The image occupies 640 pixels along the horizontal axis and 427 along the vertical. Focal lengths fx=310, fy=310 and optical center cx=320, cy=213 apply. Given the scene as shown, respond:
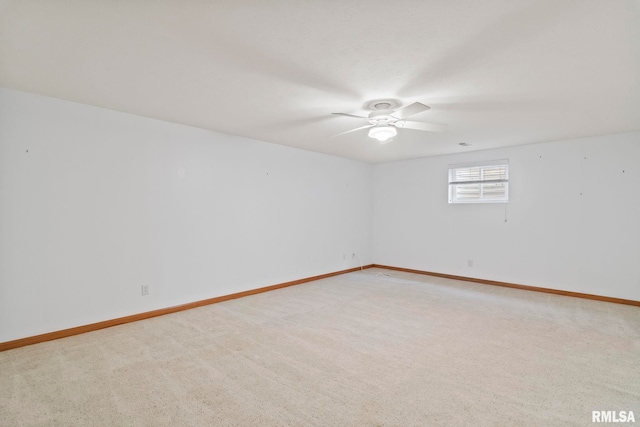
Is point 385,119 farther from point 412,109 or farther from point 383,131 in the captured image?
point 412,109

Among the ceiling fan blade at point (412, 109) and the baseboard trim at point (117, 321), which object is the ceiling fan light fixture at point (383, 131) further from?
the baseboard trim at point (117, 321)

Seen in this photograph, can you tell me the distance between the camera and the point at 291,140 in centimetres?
485

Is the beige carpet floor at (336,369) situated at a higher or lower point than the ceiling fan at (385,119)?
lower

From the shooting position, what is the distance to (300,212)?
18.3 ft

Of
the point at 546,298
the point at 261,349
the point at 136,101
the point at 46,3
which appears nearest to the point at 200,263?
the point at 261,349

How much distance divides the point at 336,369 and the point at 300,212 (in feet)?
11.0

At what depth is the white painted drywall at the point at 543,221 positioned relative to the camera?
430cm

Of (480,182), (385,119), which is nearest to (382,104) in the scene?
(385,119)

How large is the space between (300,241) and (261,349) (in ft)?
9.29

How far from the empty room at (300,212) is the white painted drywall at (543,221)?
0.11ft

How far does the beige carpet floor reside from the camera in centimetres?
195

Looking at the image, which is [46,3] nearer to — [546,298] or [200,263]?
[200,263]
